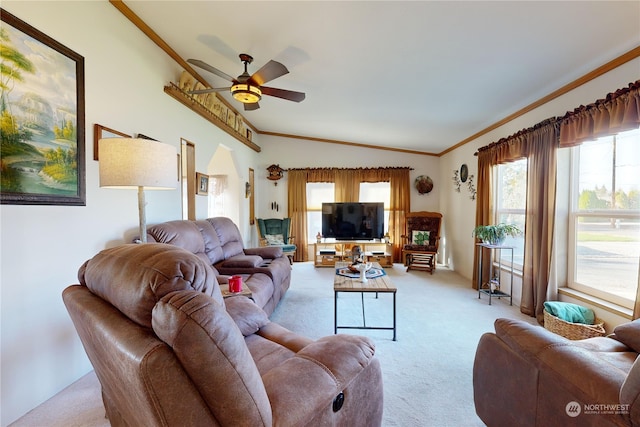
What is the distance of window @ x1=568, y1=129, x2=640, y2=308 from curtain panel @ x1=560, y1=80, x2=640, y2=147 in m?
0.23

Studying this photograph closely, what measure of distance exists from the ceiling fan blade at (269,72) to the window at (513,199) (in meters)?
3.16

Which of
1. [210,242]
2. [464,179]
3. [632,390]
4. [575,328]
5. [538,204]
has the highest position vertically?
[464,179]

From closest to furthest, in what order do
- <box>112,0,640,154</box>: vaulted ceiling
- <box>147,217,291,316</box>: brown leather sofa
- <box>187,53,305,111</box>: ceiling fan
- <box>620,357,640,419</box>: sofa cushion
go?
1. <box>620,357,640,419</box>: sofa cushion
2. <box>112,0,640,154</box>: vaulted ceiling
3. <box>187,53,305,111</box>: ceiling fan
4. <box>147,217,291,316</box>: brown leather sofa

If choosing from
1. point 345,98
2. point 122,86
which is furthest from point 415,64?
point 122,86

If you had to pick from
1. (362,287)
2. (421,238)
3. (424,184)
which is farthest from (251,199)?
(362,287)

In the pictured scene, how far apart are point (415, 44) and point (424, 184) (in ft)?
13.7

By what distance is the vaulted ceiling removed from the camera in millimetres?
1916

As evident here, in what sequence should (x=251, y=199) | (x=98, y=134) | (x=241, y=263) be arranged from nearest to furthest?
(x=98, y=134) < (x=241, y=263) < (x=251, y=199)

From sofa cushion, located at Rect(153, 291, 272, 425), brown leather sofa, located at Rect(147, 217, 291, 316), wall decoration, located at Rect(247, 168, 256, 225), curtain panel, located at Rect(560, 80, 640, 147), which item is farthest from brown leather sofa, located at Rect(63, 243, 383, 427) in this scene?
wall decoration, located at Rect(247, 168, 256, 225)

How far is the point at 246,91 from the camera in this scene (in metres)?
2.73

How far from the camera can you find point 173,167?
188 centimetres

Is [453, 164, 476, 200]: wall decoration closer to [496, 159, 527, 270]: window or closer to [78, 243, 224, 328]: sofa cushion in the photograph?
[496, 159, 527, 270]: window

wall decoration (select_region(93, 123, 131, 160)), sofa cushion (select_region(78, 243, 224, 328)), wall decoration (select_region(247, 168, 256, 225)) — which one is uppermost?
wall decoration (select_region(93, 123, 131, 160))

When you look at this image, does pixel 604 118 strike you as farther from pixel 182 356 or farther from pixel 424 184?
Answer: pixel 424 184
